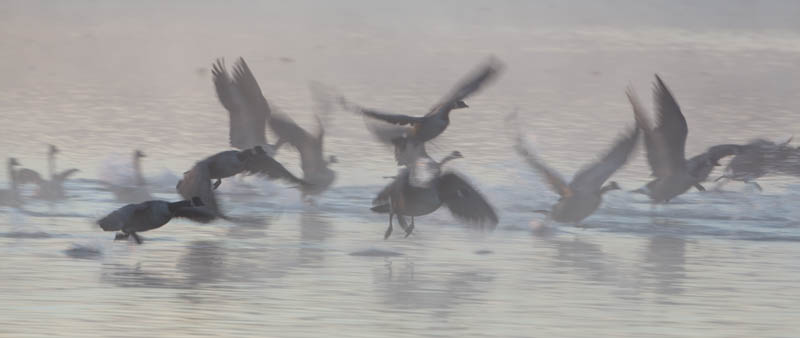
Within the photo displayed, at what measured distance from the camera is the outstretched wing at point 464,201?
11312mm

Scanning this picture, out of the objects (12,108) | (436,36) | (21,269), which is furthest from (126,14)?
(21,269)

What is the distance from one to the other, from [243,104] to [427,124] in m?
1.52

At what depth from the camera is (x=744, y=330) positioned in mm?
8312

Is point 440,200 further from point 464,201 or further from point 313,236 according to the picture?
point 313,236

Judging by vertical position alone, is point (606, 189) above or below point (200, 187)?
below

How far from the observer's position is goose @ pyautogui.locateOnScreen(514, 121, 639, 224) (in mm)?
12148

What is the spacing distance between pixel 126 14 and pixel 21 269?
2656 centimetres

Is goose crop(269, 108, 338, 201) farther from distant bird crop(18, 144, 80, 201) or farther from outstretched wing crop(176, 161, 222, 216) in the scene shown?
outstretched wing crop(176, 161, 222, 216)

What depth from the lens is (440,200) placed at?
37.2 feet

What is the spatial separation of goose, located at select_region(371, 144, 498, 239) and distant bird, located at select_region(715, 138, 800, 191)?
3.11m

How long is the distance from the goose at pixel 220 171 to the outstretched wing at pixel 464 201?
87 centimetres

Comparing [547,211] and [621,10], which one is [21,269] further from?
[621,10]

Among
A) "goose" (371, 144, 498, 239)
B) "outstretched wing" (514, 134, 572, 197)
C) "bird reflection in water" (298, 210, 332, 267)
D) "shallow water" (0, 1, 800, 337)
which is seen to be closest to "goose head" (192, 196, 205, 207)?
"shallow water" (0, 1, 800, 337)

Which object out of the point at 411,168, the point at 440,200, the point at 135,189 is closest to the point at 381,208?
the point at 440,200
